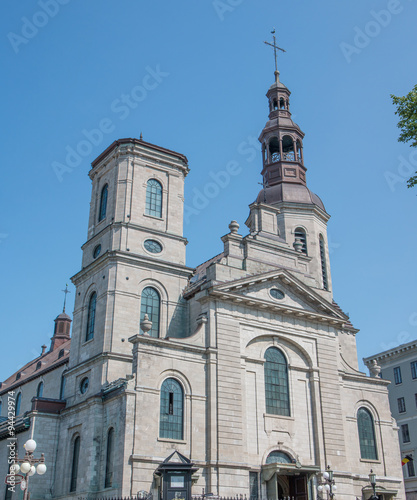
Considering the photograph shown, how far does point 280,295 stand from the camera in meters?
36.0

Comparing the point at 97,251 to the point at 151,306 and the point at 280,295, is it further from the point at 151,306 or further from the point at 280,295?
the point at 280,295

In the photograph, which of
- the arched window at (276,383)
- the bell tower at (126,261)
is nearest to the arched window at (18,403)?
the bell tower at (126,261)

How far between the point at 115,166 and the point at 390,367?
3484 centimetres

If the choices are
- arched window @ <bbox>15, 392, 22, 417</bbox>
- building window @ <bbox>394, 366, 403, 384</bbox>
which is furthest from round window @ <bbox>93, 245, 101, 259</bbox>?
building window @ <bbox>394, 366, 403, 384</bbox>

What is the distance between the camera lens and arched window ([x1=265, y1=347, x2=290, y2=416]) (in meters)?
33.4

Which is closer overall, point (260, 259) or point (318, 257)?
point (260, 259)

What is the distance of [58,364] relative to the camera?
4412 cm

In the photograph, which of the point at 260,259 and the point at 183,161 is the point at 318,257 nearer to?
the point at 260,259

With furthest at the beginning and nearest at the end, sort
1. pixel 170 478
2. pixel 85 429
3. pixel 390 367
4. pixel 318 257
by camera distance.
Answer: pixel 390 367, pixel 318 257, pixel 85 429, pixel 170 478

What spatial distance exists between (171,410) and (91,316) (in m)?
8.87

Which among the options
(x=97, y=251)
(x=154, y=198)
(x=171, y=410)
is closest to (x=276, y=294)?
(x=171, y=410)

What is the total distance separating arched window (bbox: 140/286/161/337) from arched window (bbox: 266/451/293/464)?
906 centimetres

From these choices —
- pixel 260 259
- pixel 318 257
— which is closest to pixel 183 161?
pixel 260 259

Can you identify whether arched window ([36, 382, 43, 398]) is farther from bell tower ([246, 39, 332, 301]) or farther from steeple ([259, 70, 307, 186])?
steeple ([259, 70, 307, 186])
